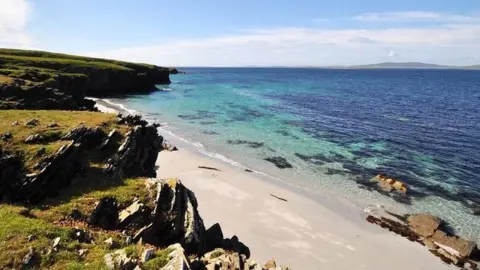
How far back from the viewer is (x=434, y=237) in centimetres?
3142

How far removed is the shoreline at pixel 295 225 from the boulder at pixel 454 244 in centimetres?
204

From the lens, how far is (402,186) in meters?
41.5

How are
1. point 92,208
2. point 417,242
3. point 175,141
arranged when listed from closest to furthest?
point 92,208 → point 417,242 → point 175,141

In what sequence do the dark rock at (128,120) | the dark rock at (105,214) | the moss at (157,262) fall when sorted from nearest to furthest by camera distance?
the moss at (157,262)
the dark rock at (105,214)
the dark rock at (128,120)

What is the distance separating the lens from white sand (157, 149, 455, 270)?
27.4 m

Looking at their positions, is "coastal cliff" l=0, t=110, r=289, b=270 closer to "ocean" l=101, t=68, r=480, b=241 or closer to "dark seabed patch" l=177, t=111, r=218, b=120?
"ocean" l=101, t=68, r=480, b=241

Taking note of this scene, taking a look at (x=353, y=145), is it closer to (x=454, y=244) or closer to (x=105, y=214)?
(x=454, y=244)

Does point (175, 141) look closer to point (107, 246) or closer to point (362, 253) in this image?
point (362, 253)

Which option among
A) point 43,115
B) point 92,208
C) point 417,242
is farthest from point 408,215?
point 43,115

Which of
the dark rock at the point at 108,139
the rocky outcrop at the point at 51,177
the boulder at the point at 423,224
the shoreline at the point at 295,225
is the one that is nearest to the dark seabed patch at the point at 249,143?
the shoreline at the point at 295,225

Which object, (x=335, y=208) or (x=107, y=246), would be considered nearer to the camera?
(x=107, y=246)

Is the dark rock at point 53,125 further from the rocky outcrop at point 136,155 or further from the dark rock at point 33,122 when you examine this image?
the rocky outcrop at point 136,155

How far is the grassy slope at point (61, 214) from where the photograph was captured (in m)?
15.5

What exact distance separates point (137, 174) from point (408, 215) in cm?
2680
